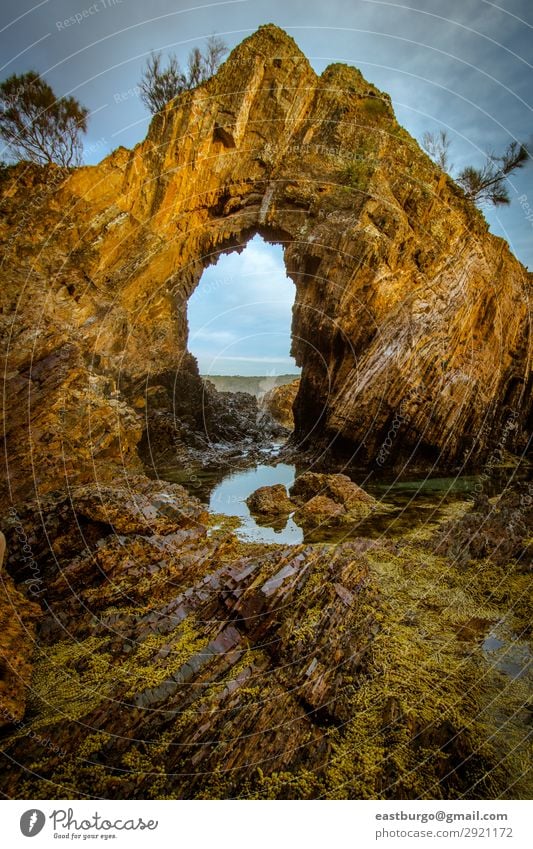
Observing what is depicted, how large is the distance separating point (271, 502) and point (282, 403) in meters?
37.5

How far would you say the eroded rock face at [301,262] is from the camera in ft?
65.5

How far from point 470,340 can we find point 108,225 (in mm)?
23813

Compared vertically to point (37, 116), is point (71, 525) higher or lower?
lower

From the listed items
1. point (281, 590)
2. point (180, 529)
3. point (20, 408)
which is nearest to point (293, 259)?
point (20, 408)

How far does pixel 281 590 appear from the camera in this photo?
5418 mm

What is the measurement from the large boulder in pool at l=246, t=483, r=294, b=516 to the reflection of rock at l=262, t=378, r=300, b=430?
32.1 metres

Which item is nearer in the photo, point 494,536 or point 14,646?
point 14,646

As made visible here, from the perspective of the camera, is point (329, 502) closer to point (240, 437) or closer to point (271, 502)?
point (271, 502)

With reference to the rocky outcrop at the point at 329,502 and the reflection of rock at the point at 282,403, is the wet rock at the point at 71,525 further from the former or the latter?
the reflection of rock at the point at 282,403

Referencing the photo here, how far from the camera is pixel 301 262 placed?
24438mm

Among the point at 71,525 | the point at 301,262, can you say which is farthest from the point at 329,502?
the point at 301,262

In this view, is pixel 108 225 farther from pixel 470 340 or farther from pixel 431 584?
pixel 431 584

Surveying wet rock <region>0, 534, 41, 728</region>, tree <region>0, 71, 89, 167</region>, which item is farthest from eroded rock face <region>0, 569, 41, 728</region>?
tree <region>0, 71, 89, 167</region>

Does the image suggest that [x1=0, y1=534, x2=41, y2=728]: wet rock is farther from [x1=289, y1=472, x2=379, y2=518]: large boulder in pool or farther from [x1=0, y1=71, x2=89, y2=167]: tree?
[x1=0, y1=71, x2=89, y2=167]: tree
